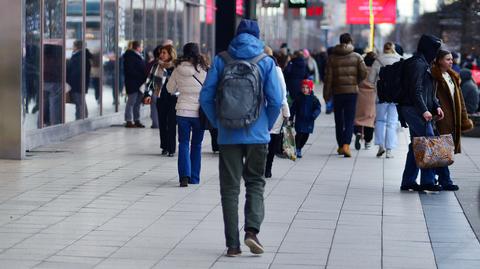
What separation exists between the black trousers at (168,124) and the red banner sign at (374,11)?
107 ft

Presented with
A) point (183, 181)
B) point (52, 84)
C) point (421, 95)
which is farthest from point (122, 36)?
point (421, 95)

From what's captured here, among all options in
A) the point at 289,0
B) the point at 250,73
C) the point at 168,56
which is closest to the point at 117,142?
the point at 168,56

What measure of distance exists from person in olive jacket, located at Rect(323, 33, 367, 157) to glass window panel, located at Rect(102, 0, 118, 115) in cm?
686

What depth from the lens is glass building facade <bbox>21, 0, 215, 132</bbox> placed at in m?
17.8

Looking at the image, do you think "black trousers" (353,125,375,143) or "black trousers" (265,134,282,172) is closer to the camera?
"black trousers" (265,134,282,172)

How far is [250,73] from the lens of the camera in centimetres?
881

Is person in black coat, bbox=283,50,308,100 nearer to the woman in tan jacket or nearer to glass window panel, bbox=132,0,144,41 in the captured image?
Result: the woman in tan jacket

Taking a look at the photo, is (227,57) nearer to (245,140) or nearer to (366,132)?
Result: (245,140)

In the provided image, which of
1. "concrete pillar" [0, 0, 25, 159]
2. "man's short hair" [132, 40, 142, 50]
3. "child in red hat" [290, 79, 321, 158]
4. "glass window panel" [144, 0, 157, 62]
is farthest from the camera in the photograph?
"glass window panel" [144, 0, 157, 62]

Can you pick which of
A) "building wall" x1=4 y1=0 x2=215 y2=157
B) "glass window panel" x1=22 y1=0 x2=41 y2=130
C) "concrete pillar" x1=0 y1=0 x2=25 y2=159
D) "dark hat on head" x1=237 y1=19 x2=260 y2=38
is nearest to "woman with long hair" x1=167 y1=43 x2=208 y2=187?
"concrete pillar" x1=0 y1=0 x2=25 y2=159

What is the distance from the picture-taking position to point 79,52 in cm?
2133

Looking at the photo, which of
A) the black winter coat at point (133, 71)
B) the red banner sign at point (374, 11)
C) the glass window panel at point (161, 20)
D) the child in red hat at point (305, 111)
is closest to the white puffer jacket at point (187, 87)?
the child in red hat at point (305, 111)

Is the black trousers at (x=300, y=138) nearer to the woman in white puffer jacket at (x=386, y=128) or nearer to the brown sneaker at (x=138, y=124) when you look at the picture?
the woman in white puffer jacket at (x=386, y=128)

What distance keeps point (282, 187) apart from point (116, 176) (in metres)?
1.99
